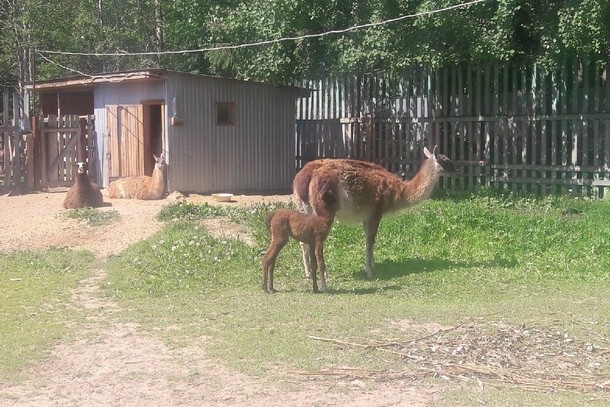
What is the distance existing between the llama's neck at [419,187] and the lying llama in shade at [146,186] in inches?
315

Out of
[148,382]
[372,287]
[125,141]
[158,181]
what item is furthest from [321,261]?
[125,141]

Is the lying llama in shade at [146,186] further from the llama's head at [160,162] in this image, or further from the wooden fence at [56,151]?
the wooden fence at [56,151]

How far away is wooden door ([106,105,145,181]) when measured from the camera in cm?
1880

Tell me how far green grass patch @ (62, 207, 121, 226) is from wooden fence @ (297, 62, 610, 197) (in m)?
7.79

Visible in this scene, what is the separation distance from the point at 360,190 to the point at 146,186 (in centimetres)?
822

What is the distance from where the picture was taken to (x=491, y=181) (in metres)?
18.2

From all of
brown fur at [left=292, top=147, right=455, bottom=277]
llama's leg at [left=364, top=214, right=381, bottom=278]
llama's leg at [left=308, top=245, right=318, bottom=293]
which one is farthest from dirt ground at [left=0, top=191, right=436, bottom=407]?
llama's leg at [left=364, top=214, right=381, bottom=278]

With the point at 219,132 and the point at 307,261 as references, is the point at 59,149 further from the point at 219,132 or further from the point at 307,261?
the point at 307,261

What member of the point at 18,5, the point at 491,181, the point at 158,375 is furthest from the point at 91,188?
the point at 18,5

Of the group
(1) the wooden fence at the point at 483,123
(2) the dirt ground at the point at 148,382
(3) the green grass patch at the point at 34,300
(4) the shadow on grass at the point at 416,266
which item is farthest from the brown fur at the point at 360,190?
(1) the wooden fence at the point at 483,123

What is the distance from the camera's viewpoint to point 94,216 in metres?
14.8

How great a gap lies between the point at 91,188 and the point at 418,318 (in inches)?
387

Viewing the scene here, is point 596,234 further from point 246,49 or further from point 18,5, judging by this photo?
point 18,5

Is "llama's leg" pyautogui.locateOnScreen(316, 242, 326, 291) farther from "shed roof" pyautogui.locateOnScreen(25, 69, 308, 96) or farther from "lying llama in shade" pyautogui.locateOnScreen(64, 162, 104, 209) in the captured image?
"shed roof" pyautogui.locateOnScreen(25, 69, 308, 96)
